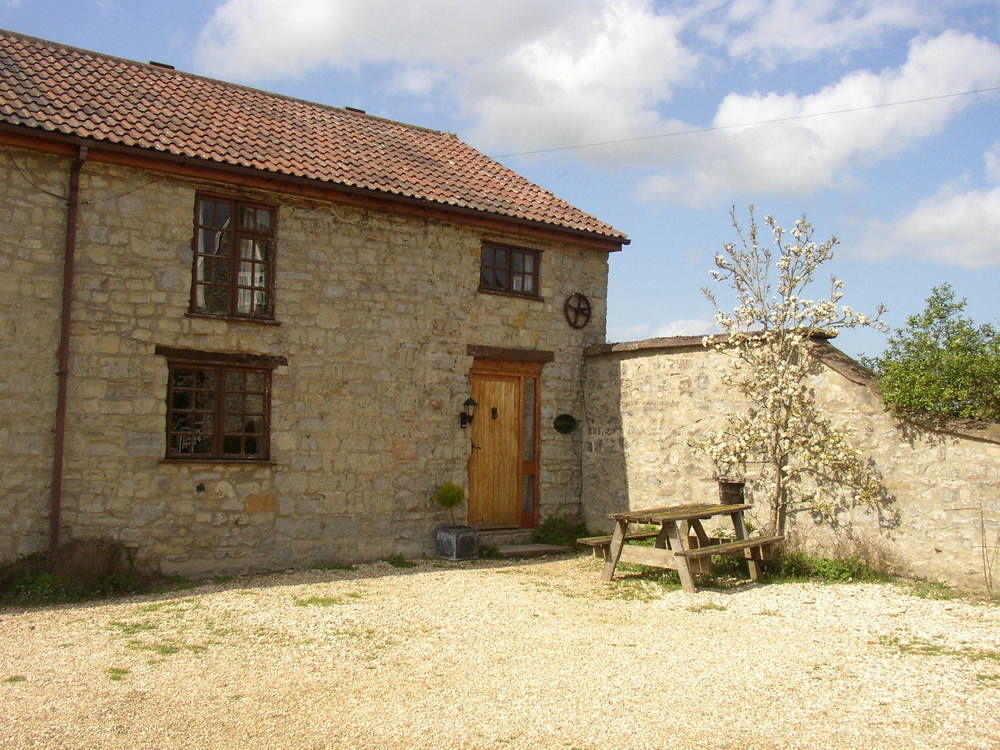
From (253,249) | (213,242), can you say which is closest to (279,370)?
(253,249)

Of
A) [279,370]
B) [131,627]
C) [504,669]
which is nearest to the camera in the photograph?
[504,669]

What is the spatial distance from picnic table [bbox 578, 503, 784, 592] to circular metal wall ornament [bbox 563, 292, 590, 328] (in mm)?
3842

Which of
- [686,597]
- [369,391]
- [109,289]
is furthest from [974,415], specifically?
[109,289]

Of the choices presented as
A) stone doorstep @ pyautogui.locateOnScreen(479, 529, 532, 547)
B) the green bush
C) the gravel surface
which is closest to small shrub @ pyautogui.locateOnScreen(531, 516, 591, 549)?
stone doorstep @ pyautogui.locateOnScreen(479, 529, 532, 547)

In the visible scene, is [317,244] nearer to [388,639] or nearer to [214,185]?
[214,185]

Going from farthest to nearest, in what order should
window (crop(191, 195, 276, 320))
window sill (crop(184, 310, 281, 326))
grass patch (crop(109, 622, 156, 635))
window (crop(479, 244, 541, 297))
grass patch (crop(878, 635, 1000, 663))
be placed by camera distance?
window (crop(479, 244, 541, 297)), window (crop(191, 195, 276, 320)), window sill (crop(184, 310, 281, 326)), grass patch (crop(109, 622, 156, 635)), grass patch (crop(878, 635, 1000, 663))

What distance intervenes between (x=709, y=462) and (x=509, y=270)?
3.95m

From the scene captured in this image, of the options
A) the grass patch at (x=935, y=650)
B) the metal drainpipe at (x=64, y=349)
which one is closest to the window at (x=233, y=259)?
the metal drainpipe at (x=64, y=349)

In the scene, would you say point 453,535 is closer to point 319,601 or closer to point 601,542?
point 601,542

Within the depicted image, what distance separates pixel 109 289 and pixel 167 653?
14.8ft

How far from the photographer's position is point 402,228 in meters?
11.4

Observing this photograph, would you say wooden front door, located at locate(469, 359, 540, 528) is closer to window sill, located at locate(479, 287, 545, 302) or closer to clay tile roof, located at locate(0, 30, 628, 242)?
window sill, located at locate(479, 287, 545, 302)

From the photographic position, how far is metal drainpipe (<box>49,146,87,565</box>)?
350 inches

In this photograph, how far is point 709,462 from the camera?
10.9 meters
